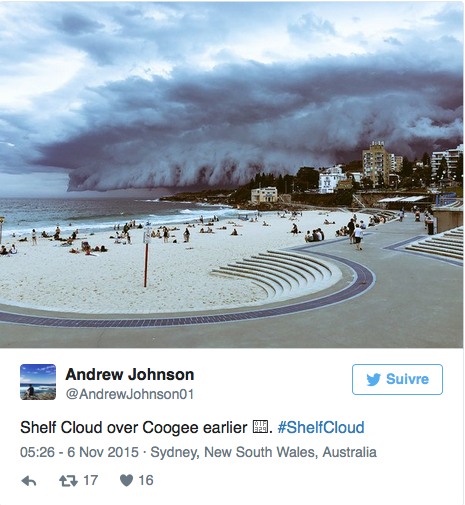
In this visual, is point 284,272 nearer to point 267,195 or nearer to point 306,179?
point 267,195

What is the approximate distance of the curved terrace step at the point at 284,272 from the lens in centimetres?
1236

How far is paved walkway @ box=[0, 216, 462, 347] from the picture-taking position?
659 centimetres

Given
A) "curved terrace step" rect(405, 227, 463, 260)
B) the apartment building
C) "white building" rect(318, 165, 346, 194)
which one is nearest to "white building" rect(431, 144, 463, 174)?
the apartment building

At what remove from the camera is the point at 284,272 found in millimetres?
15242

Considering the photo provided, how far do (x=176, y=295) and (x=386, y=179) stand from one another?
505 feet

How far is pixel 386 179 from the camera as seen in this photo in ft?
495

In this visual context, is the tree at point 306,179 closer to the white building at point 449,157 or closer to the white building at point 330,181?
the white building at point 330,181

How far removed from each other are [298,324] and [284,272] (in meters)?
7.94
